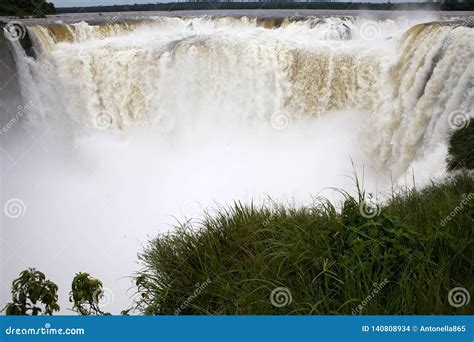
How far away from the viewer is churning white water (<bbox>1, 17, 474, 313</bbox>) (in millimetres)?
9711

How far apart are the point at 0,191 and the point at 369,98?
9467 millimetres
